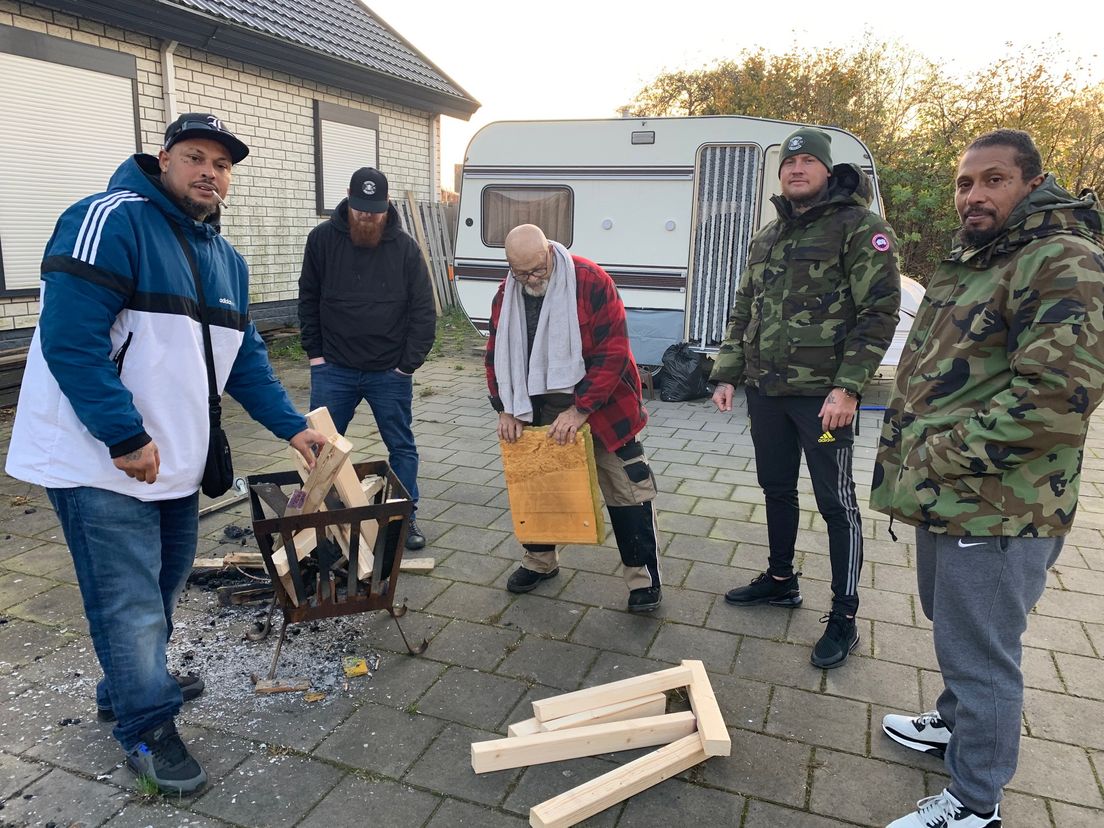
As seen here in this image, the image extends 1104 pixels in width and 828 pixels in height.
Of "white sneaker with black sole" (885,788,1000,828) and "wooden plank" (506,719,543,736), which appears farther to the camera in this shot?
"wooden plank" (506,719,543,736)

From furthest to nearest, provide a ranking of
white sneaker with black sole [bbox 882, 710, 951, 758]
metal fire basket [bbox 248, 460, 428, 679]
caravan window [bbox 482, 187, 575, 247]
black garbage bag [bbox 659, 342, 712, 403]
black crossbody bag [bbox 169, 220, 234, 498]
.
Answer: caravan window [bbox 482, 187, 575, 247] < black garbage bag [bbox 659, 342, 712, 403] < metal fire basket [bbox 248, 460, 428, 679] < white sneaker with black sole [bbox 882, 710, 951, 758] < black crossbody bag [bbox 169, 220, 234, 498]

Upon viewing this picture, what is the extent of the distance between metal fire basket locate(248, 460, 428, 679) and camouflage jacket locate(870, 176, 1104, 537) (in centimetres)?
189

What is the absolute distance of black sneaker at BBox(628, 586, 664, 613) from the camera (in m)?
3.69

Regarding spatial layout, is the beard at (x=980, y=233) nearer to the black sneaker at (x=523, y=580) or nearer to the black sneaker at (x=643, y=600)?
the black sneaker at (x=643, y=600)

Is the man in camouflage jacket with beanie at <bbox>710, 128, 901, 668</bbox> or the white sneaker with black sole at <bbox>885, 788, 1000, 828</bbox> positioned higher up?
the man in camouflage jacket with beanie at <bbox>710, 128, 901, 668</bbox>

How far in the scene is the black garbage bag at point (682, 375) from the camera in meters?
8.45

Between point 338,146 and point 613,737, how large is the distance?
34.3ft

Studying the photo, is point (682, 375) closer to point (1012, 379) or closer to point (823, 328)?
point (823, 328)

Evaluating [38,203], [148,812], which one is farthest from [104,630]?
[38,203]

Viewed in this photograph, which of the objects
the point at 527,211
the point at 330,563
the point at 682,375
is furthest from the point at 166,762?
the point at 527,211

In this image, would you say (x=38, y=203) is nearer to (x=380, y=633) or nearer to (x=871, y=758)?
(x=380, y=633)

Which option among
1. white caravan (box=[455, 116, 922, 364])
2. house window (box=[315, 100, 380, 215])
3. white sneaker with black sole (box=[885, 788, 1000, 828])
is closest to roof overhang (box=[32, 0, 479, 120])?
house window (box=[315, 100, 380, 215])

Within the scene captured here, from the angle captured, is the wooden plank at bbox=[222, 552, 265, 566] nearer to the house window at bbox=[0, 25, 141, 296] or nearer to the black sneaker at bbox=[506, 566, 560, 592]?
the black sneaker at bbox=[506, 566, 560, 592]

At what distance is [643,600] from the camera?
12.1 ft
